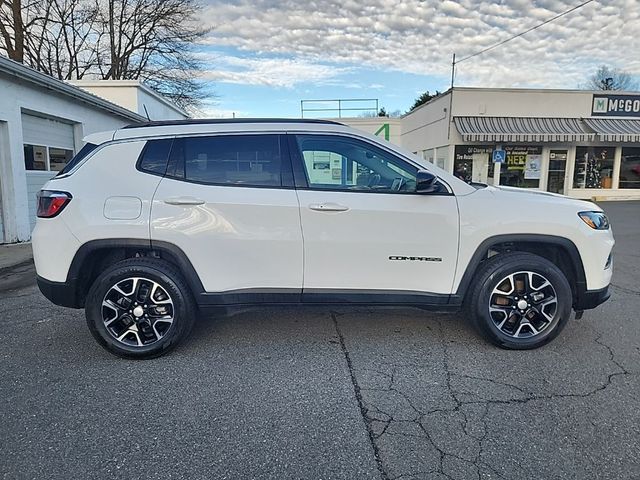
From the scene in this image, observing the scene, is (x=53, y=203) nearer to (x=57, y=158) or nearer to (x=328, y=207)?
(x=328, y=207)

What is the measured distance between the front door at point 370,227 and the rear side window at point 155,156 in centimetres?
108

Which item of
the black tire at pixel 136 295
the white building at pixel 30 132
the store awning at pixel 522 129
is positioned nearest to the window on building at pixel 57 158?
the white building at pixel 30 132

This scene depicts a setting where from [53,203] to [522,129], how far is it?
2083 cm

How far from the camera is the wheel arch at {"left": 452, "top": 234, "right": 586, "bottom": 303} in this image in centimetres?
351

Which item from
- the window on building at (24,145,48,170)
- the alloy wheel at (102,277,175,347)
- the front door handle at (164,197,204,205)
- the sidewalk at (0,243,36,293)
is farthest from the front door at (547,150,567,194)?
the alloy wheel at (102,277,175,347)

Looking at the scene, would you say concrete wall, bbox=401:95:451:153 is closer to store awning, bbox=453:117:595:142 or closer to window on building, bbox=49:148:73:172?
store awning, bbox=453:117:595:142

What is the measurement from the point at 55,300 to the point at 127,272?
0.69 m

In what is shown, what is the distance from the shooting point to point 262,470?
221 cm

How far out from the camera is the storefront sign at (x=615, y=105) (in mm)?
20453

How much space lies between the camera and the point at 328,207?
3406 millimetres

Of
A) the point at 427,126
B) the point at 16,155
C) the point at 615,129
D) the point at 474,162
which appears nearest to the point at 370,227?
the point at 16,155

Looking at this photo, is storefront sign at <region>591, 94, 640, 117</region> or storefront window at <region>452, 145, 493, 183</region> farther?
storefront sign at <region>591, 94, 640, 117</region>

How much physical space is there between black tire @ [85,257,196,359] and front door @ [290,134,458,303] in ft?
3.44

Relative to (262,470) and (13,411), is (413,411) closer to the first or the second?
(262,470)
